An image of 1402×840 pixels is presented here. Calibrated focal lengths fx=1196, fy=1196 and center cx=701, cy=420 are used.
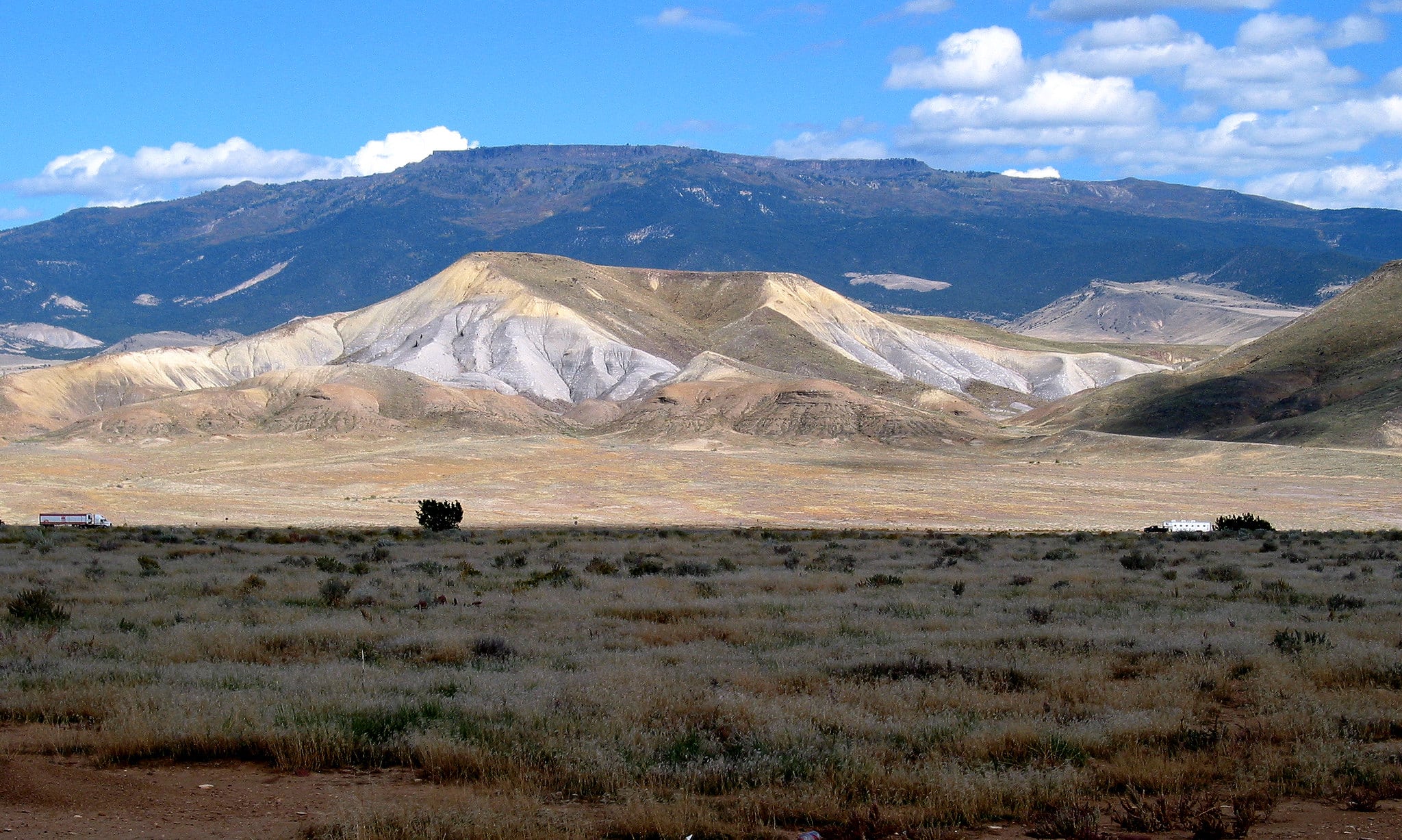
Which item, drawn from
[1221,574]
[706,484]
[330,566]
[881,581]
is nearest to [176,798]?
[881,581]

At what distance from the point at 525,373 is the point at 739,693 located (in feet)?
513

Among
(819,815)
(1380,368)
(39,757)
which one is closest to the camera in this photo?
(819,815)

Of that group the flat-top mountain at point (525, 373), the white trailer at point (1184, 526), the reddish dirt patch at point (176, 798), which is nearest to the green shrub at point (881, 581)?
the reddish dirt patch at point (176, 798)

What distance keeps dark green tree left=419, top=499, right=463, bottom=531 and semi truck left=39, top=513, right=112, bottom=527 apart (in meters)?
10.6

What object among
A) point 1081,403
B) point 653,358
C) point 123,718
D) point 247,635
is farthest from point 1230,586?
point 653,358

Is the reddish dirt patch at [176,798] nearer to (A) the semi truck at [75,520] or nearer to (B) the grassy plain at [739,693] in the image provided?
(B) the grassy plain at [739,693]

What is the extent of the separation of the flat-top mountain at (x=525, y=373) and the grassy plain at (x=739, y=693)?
351 feet

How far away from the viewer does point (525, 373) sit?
164625mm

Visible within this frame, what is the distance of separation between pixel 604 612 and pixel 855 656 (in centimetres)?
491

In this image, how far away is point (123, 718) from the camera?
898cm

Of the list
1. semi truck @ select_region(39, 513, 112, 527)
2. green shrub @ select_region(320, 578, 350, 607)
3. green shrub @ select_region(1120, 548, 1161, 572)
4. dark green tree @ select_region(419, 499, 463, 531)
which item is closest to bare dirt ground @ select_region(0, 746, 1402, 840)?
green shrub @ select_region(320, 578, 350, 607)

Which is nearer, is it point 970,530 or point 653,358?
point 970,530

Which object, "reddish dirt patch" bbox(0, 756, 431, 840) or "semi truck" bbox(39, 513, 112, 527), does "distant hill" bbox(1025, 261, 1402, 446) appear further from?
"reddish dirt patch" bbox(0, 756, 431, 840)

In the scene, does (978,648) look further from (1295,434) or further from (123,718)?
(1295,434)
